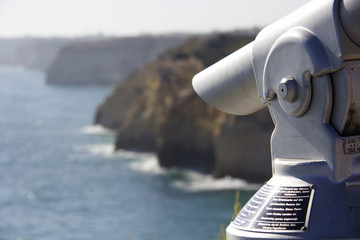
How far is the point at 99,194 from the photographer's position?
128ft

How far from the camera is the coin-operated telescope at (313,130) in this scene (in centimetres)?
241

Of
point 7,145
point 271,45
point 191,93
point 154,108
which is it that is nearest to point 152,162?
point 154,108

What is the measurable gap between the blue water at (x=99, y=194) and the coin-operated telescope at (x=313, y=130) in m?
12.4

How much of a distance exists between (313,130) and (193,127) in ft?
125

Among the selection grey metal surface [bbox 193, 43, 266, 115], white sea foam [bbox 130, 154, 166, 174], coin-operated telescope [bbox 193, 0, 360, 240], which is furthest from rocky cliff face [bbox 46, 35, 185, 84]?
coin-operated telescope [bbox 193, 0, 360, 240]

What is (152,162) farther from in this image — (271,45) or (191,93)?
(271,45)

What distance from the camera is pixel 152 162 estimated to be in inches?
1863

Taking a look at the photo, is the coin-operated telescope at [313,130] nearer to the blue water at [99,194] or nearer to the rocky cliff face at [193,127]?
the blue water at [99,194]

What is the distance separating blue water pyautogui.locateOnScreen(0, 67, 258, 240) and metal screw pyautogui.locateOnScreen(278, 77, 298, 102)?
12549 mm

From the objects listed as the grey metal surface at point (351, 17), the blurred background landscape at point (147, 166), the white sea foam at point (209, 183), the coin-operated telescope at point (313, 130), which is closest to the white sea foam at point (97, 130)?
the blurred background landscape at point (147, 166)

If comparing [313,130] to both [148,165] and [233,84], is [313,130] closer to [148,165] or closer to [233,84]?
[233,84]

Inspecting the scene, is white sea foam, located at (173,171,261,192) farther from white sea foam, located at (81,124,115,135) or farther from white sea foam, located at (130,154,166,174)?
white sea foam, located at (81,124,115,135)

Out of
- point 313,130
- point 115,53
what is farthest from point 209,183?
point 115,53

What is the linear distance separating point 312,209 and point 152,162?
1770 inches
